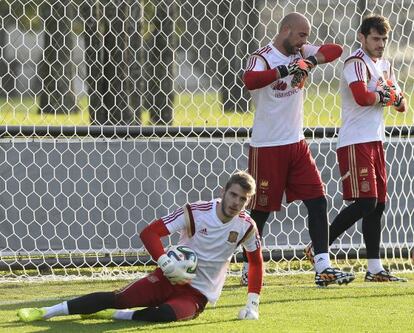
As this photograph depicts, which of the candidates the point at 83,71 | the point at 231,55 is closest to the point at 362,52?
the point at 231,55

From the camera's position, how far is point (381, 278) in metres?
9.47

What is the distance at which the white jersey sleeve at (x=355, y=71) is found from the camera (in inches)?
359

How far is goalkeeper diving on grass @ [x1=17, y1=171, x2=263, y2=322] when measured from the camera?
7.24 meters

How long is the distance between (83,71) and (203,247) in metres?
3.21

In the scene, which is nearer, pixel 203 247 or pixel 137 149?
pixel 203 247

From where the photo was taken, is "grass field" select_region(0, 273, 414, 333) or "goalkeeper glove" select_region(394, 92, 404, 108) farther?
"goalkeeper glove" select_region(394, 92, 404, 108)

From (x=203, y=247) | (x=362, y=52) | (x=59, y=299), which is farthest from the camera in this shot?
(x=362, y=52)

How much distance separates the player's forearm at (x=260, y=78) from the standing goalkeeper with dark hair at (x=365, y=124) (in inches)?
28.1

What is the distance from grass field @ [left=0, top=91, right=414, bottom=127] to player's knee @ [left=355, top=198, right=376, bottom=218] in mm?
1590

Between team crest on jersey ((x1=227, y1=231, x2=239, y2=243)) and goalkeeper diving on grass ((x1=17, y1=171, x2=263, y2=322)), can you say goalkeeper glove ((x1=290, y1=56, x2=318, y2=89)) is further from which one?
team crest on jersey ((x1=227, y1=231, x2=239, y2=243))

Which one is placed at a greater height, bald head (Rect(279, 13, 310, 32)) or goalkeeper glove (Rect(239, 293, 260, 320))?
bald head (Rect(279, 13, 310, 32))

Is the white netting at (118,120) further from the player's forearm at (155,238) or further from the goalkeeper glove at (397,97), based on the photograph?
the player's forearm at (155,238)

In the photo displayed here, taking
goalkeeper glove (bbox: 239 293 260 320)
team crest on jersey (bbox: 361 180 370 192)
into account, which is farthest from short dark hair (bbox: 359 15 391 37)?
goalkeeper glove (bbox: 239 293 260 320)

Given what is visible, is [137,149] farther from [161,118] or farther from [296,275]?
[296,275]
